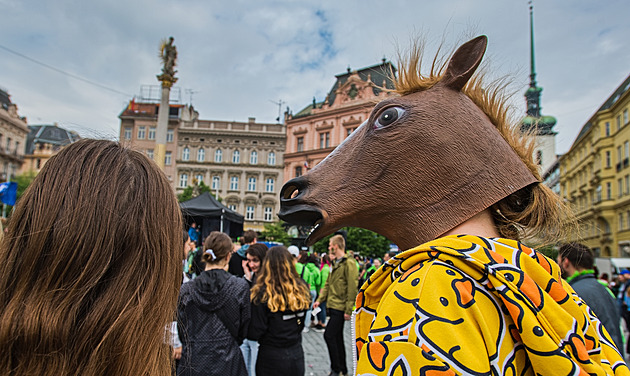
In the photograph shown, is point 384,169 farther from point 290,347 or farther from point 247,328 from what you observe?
point 290,347

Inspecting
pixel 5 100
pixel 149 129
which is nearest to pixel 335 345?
pixel 149 129

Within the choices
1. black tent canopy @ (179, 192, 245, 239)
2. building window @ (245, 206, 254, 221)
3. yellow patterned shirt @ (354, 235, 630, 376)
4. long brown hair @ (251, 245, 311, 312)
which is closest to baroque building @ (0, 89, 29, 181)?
building window @ (245, 206, 254, 221)

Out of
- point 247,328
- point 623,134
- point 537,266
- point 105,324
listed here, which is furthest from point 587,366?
point 623,134

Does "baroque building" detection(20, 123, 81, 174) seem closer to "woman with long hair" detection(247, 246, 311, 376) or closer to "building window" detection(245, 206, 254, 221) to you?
"building window" detection(245, 206, 254, 221)

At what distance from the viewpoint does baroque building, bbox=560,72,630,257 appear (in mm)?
31328

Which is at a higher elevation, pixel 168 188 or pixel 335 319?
pixel 168 188

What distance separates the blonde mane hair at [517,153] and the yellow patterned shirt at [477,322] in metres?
0.35

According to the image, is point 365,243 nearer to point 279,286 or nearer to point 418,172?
point 279,286

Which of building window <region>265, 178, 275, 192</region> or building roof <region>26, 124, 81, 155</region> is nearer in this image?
building window <region>265, 178, 275, 192</region>

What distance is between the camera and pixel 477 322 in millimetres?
819

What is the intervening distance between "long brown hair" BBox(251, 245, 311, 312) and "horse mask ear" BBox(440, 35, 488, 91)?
3.11 metres

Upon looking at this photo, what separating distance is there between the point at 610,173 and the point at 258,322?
1566 inches

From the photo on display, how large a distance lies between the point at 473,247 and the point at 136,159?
2.92 ft

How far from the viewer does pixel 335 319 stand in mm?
5750
